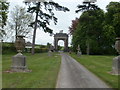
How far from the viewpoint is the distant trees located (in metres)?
45.2

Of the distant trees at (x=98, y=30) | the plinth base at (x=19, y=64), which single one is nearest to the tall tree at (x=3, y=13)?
the distant trees at (x=98, y=30)

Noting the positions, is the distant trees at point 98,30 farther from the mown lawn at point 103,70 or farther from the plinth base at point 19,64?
the plinth base at point 19,64

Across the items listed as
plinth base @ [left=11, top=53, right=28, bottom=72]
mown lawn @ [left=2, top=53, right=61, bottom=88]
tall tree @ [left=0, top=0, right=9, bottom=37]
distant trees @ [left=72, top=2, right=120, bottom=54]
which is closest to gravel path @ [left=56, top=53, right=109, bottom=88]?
mown lawn @ [left=2, top=53, right=61, bottom=88]

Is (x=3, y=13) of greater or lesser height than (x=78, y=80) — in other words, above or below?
above

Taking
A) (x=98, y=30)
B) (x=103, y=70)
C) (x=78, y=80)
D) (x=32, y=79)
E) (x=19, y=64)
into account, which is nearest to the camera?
(x=78, y=80)

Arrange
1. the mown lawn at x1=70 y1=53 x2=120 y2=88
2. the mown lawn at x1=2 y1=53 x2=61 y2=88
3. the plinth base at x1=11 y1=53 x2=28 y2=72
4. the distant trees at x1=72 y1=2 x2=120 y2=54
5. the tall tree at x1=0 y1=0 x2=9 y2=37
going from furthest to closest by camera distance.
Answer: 1. the distant trees at x1=72 y1=2 x2=120 y2=54
2. the tall tree at x1=0 y1=0 x2=9 y2=37
3. the plinth base at x1=11 y1=53 x2=28 y2=72
4. the mown lawn at x1=70 y1=53 x2=120 y2=88
5. the mown lawn at x1=2 y1=53 x2=61 y2=88

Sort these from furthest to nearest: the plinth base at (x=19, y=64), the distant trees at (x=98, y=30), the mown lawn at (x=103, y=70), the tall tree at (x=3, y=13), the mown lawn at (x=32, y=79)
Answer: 1. the distant trees at (x=98, y=30)
2. the tall tree at (x=3, y=13)
3. the plinth base at (x=19, y=64)
4. the mown lawn at (x=103, y=70)
5. the mown lawn at (x=32, y=79)

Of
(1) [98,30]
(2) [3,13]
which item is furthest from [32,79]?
(1) [98,30]

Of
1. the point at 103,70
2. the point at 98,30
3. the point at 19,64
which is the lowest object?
the point at 103,70

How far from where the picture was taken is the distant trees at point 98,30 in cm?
4522

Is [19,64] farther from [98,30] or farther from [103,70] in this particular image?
[98,30]

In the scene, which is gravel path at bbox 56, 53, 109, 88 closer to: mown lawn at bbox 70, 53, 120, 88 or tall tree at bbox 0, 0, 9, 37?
mown lawn at bbox 70, 53, 120, 88

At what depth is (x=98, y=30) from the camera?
50062mm

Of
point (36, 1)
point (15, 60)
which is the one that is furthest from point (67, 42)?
point (15, 60)
